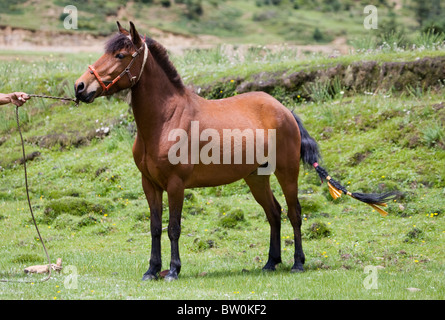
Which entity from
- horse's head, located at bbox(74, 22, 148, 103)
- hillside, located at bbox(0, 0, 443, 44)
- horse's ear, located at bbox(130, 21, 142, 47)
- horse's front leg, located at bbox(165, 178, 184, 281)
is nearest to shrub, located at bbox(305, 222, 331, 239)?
horse's front leg, located at bbox(165, 178, 184, 281)

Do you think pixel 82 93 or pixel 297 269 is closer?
pixel 82 93

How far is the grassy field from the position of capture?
688cm

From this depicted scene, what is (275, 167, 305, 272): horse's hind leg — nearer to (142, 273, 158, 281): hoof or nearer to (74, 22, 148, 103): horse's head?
(142, 273, 158, 281): hoof

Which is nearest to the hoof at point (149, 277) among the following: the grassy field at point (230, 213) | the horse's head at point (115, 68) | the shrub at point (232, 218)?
the grassy field at point (230, 213)

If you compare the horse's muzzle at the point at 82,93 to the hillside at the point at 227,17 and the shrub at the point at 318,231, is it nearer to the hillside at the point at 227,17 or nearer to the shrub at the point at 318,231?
the shrub at the point at 318,231

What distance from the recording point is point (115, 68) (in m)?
6.96

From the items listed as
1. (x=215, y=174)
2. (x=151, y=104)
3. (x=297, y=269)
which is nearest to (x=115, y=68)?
(x=151, y=104)

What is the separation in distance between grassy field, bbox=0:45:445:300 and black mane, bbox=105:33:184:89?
243 centimetres

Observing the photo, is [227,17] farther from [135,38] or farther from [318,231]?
[135,38]

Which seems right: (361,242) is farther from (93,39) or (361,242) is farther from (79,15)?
(79,15)

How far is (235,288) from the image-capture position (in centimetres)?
673

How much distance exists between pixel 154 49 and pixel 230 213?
4179 millimetres

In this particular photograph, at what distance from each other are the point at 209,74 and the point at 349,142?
470cm

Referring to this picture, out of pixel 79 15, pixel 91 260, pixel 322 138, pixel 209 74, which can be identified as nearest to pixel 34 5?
pixel 79 15
